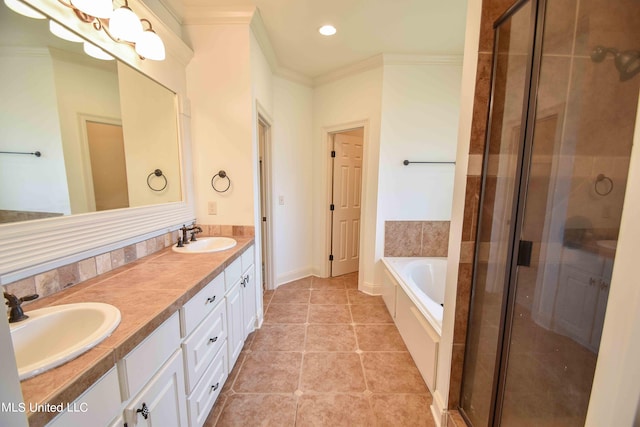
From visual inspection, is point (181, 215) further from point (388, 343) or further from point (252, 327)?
point (388, 343)

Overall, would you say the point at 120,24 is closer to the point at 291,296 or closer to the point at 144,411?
the point at 144,411

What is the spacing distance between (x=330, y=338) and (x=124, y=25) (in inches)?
99.3

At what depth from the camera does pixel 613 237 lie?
0.70 m

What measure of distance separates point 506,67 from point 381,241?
205 centimetres

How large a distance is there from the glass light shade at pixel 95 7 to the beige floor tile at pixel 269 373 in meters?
2.19

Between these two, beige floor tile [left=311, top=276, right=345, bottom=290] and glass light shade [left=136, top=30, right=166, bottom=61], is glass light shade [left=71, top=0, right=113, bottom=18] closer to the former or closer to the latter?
glass light shade [left=136, top=30, right=166, bottom=61]

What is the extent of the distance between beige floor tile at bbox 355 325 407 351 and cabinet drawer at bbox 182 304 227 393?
1153 mm

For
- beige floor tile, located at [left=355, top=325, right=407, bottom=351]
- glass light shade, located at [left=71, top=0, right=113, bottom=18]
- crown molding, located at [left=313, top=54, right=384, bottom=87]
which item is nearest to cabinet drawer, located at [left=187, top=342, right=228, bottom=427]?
beige floor tile, located at [left=355, top=325, right=407, bottom=351]

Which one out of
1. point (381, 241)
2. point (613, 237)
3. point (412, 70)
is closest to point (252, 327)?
point (381, 241)

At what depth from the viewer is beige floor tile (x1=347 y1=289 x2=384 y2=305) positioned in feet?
9.18

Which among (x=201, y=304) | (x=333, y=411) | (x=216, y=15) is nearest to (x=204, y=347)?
(x=201, y=304)

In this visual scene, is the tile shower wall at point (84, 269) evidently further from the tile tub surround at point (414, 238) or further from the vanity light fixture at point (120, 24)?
the tile tub surround at point (414, 238)

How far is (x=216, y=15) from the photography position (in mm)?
1890

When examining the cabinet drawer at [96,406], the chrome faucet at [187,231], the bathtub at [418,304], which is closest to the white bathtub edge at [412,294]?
the bathtub at [418,304]
